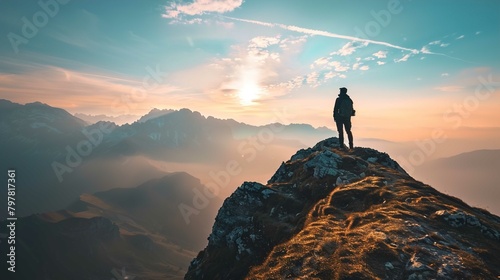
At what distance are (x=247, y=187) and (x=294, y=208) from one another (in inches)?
334

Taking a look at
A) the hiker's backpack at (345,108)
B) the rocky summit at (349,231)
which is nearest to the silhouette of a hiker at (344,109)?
the hiker's backpack at (345,108)

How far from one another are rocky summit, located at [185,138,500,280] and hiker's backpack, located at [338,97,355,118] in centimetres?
701

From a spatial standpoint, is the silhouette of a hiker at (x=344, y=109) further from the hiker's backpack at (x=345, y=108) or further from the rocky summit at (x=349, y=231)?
the rocky summit at (x=349, y=231)

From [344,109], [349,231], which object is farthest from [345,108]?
[349,231]

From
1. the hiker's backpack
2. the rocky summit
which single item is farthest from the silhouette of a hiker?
the rocky summit

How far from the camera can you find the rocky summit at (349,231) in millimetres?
17219

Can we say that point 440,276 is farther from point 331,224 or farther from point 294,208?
point 294,208

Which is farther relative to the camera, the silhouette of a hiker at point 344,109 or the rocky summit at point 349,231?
the silhouette of a hiker at point 344,109

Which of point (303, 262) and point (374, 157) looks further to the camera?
point (374, 157)

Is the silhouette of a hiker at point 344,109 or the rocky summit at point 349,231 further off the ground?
the silhouette of a hiker at point 344,109

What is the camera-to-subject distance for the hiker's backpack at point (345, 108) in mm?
44188

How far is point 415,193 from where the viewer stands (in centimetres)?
2800

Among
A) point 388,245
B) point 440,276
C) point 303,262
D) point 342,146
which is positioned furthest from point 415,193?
point 342,146

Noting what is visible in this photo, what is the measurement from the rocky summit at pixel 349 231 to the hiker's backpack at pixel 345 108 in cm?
701
